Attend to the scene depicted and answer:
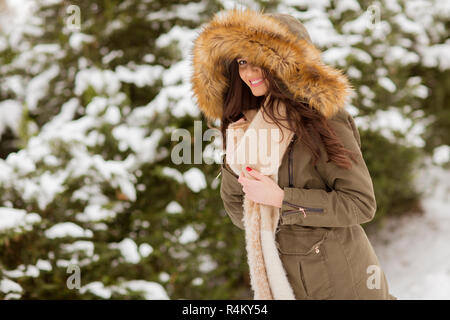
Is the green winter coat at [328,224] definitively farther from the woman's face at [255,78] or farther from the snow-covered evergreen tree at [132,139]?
the snow-covered evergreen tree at [132,139]

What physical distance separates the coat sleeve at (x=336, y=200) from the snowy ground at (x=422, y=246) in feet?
10.6

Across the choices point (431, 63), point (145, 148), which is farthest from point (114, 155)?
point (431, 63)

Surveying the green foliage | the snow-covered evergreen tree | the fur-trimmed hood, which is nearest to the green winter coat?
the fur-trimmed hood

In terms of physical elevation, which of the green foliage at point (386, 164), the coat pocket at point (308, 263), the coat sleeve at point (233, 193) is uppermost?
the green foliage at point (386, 164)

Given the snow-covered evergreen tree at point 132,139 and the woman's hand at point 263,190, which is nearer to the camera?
the woman's hand at point 263,190

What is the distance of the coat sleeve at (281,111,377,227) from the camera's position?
1.53 m

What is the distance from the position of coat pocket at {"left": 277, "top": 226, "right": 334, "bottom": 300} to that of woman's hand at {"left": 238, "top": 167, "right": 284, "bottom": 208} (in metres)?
0.17

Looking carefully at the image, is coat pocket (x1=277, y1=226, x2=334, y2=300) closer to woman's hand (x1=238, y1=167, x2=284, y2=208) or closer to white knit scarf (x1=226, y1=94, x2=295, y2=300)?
white knit scarf (x1=226, y1=94, x2=295, y2=300)

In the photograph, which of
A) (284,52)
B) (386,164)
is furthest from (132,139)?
(386,164)

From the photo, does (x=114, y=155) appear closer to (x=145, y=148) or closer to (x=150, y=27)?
(x=145, y=148)

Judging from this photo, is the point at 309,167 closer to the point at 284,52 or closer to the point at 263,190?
the point at 263,190

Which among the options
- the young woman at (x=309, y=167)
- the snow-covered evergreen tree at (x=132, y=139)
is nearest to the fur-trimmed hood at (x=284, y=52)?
the young woman at (x=309, y=167)

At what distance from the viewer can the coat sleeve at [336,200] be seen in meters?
1.53

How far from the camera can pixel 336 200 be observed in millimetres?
1539
